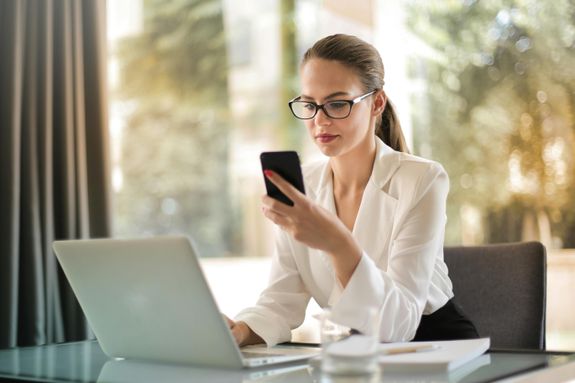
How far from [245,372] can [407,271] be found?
20.1 inches

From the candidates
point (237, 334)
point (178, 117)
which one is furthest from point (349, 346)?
point (178, 117)

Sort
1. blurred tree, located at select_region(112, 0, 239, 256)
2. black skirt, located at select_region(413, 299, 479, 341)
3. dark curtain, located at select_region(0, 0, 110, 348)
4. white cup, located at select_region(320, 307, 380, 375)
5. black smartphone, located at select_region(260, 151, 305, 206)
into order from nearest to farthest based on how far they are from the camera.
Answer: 1. white cup, located at select_region(320, 307, 380, 375)
2. black smartphone, located at select_region(260, 151, 305, 206)
3. black skirt, located at select_region(413, 299, 479, 341)
4. dark curtain, located at select_region(0, 0, 110, 348)
5. blurred tree, located at select_region(112, 0, 239, 256)

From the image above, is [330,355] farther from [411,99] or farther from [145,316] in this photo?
[411,99]

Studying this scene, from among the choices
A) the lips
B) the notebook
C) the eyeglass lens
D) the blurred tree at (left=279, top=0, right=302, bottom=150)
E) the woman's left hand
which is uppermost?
the blurred tree at (left=279, top=0, right=302, bottom=150)

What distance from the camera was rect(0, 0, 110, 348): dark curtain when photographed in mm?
2756

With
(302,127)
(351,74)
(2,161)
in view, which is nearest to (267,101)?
(302,127)

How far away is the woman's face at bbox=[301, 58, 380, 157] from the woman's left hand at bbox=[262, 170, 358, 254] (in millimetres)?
411

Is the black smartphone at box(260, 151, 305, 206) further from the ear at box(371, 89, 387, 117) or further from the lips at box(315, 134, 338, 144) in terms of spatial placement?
the ear at box(371, 89, 387, 117)

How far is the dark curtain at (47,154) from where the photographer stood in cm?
276

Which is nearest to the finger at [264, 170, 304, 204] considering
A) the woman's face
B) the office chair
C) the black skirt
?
the woman's face

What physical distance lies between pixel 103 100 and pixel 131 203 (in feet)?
5.06

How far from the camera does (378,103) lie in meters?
1.94

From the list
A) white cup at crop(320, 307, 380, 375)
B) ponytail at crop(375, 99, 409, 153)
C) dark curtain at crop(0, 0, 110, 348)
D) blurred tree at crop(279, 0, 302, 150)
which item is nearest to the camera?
white cup at crop(320, 307, 380, 375)

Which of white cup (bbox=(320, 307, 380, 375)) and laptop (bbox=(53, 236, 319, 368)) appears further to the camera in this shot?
laptop (bbox=(53, 236, 319, 368))
